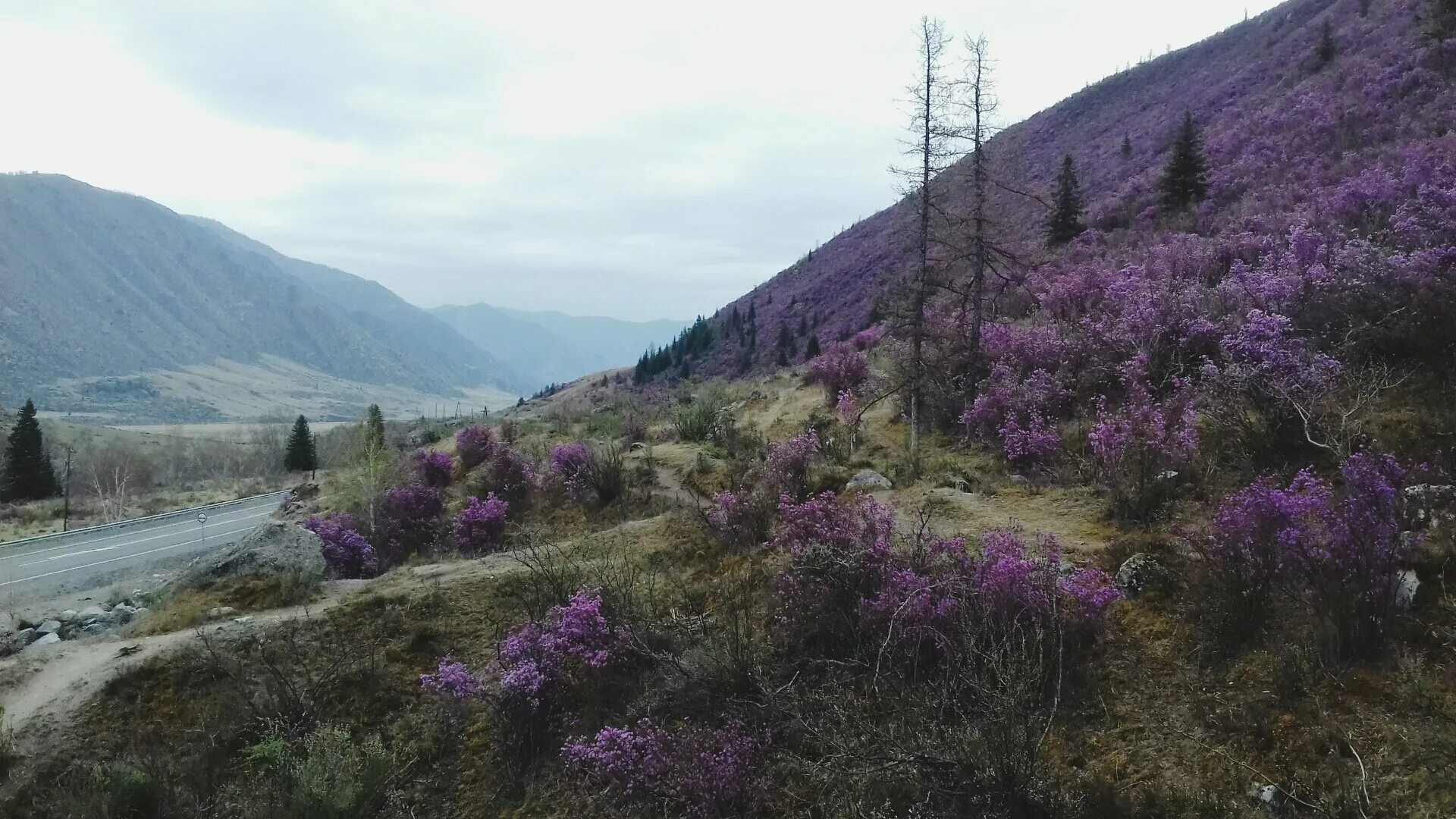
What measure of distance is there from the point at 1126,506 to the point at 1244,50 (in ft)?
182

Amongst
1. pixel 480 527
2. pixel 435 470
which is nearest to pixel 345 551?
pixel 480 527

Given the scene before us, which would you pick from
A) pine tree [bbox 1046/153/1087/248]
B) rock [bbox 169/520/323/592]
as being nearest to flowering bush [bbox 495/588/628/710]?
rock [bbox 169/520/323/592]

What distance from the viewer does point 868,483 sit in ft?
33.7

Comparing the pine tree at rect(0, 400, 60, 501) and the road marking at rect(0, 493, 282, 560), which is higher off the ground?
the pine tree at rect(0, 400, 60, 501)

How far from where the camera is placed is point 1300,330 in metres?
8.62

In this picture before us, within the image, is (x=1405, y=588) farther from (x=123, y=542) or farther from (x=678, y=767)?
(x=123, y=542)

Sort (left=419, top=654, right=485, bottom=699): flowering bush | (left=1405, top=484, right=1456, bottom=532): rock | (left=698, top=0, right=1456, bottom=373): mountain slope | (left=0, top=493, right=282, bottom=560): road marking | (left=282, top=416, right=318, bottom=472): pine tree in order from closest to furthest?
(left=1405, top=484, right=1456, bottom=532): rock < (left=419, top=654, right=485, bottom=699): flowering bush < (left=698, top=0, right=1456, bottom=373): mountain slope < (left=0, top=493, right=282, bottom=560): road marking < (left=282, top=416, right=318, bottom=472): pine tree

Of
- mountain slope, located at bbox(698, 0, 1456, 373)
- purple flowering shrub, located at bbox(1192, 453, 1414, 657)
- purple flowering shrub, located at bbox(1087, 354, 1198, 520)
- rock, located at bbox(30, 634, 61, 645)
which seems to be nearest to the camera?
purple flowering shrub, located at bbox(1192, 453, 1414, 657)

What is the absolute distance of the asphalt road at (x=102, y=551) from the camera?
16906 mm

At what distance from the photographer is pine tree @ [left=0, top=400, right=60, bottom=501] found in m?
36.7

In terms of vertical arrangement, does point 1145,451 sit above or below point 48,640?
above

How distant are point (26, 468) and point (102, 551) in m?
24.4

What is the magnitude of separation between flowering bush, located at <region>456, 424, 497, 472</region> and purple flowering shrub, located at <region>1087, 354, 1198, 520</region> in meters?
13.4

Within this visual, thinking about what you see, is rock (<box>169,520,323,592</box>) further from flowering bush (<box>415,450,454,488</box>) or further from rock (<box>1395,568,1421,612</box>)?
rock (<box>1395,568,1421,612</box>)
